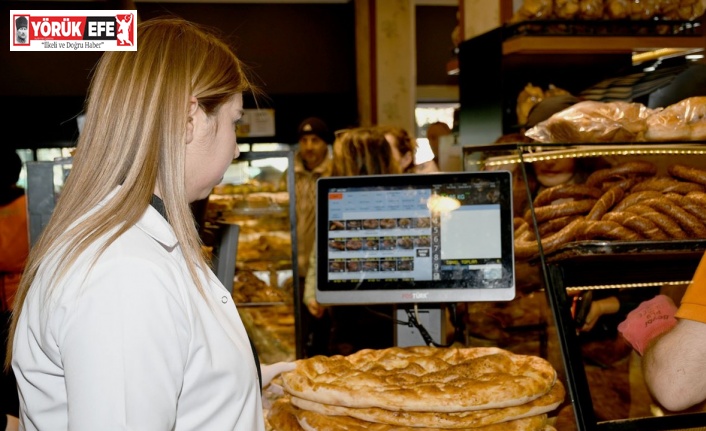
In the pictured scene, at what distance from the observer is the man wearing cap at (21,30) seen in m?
2.32

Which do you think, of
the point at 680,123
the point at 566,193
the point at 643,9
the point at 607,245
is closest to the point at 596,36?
the point at 643,9

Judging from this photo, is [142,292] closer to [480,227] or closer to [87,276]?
[87,276]

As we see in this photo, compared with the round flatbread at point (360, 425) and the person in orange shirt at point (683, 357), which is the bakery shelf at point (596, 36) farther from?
the round flatbread at point (360, 425)

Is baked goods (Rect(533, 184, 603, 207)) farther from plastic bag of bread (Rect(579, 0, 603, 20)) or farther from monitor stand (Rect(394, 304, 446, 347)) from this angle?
plastic bag of bread (Rect(579, 0, 603, 20))

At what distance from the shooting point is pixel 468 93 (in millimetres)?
3533

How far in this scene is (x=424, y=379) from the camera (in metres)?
1.63

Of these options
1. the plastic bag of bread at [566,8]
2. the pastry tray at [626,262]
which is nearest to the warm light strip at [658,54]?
the plastic bag of bread at [566,8]

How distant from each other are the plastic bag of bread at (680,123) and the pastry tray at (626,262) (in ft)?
0.98

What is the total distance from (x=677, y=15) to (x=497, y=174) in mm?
2166

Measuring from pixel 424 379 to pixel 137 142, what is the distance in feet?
2.74

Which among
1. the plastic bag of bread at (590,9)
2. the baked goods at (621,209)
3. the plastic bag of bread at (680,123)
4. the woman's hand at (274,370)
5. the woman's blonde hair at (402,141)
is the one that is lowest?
the woman's hand at (274,370)

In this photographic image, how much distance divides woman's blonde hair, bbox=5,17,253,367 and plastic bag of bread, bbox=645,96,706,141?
118 centimetres

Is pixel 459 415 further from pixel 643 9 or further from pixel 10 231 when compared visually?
pixel 10 231

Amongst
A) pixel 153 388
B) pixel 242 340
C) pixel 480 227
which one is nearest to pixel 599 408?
pixel 480 227
